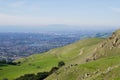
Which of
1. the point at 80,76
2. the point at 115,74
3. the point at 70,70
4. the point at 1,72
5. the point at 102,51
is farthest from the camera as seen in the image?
the point at 1,72

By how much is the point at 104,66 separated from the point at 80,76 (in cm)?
679

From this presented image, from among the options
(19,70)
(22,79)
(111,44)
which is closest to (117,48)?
(111,44)

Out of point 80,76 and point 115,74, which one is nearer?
point 115,74

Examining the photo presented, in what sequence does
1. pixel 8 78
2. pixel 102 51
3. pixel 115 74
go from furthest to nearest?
pixel 8 78, pixel 102 51, pixel 115 74

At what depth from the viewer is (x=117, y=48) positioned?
352 feet

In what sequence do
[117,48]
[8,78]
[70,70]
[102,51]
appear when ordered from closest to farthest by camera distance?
[70,70]
[117,48]
[102,51]
[8,78]

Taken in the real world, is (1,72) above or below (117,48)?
below

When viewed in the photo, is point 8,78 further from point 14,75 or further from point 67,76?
point 67,76

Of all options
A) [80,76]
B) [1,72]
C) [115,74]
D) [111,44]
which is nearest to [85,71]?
[80,76]

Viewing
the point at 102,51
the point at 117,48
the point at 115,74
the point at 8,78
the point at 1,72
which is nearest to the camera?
the point at 115,74

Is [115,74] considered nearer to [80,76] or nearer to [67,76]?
[80,76]

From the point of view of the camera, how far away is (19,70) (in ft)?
484

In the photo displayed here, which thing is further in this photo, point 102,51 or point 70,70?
point 102,51

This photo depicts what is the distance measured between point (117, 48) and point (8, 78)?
4927 cm
